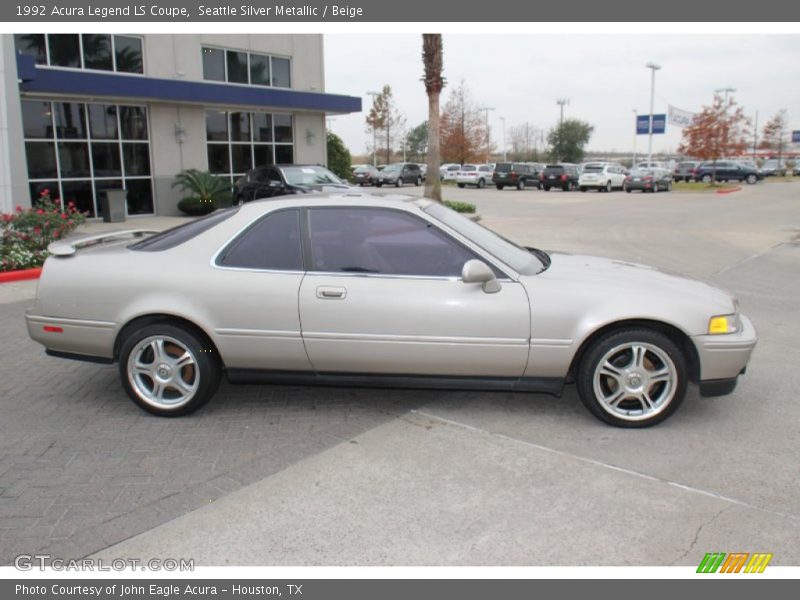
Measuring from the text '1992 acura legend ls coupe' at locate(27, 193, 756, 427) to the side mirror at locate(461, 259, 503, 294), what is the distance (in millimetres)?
10

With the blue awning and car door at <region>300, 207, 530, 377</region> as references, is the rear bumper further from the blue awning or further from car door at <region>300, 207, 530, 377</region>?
the blue awning

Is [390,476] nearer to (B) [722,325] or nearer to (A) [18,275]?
(B) [722,325]

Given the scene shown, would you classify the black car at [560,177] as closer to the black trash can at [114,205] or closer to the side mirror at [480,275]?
the black trash can at [114,205]

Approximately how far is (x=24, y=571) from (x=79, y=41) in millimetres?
19543

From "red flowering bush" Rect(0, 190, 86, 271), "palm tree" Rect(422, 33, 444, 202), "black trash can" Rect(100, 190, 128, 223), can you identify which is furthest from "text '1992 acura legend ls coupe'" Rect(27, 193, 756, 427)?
"black trash can" Rect(100, 190, 128, 223)

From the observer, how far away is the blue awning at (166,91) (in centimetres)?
1745

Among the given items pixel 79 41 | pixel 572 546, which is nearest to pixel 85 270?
pixel 572 546

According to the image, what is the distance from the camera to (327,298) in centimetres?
464

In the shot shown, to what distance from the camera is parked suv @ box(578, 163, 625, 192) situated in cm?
3972

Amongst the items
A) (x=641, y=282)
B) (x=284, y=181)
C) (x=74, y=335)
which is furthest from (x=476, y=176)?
(x=74, y=335)

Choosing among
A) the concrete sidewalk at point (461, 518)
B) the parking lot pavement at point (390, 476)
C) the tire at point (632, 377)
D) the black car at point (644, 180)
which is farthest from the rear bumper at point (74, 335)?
the black car at point (644, 180)

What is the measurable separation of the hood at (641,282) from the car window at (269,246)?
1.76 meters

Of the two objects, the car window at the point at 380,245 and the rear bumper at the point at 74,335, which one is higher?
the car window at the point at 380,245

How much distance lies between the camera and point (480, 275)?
4.48m
